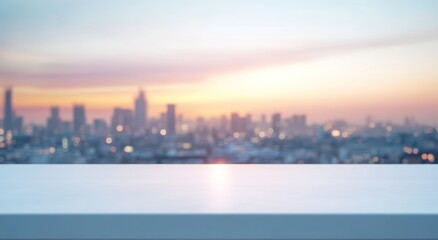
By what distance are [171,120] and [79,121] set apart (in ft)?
4.77

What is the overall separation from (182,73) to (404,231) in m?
7.21

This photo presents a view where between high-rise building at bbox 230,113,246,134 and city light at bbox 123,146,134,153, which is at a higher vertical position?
high-rise building at bbox 230,113,246,134

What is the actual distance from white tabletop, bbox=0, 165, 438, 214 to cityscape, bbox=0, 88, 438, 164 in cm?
257

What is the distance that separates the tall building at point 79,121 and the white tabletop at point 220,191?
11.7ft

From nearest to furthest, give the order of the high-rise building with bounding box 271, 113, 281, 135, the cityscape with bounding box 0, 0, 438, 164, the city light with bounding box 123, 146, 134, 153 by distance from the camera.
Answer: the cityscape with bounding box 0, 0, 438, 164
the city light with bounding box 123, 146, 134, 153
the high-rise building with bounding box 271, 113, 281, 135

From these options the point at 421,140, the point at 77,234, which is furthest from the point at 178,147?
the point at 77,234

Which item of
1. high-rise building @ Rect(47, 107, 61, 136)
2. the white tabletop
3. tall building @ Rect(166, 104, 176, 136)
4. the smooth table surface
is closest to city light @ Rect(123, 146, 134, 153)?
tall building @ Rect(166, 104, 176, 136)

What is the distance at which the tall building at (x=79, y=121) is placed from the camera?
9.71 m

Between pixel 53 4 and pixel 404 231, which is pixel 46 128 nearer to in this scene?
pixel 53 4

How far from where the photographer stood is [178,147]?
9000 mm

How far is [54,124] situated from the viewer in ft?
32.6

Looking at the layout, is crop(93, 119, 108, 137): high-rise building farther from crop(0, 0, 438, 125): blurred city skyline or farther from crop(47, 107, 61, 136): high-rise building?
crop(47, 107, 61, 136): high-rise building

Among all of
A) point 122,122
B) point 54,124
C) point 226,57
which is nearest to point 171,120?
point 122,122

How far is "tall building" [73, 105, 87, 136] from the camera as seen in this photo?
9711 millimetres
